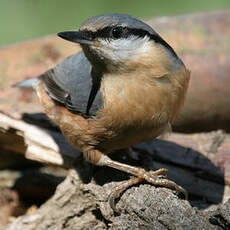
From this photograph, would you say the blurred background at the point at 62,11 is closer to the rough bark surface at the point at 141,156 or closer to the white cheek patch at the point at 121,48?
the rough bark surface at the point at 141,156

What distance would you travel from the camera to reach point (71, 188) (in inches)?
137

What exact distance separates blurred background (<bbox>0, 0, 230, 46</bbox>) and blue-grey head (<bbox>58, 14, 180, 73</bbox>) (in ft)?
15.3

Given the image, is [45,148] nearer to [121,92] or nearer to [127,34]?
[121,92]

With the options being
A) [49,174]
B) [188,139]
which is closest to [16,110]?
[49,174]

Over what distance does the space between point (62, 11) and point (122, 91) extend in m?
5.18

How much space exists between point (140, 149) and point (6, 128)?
1144 mm

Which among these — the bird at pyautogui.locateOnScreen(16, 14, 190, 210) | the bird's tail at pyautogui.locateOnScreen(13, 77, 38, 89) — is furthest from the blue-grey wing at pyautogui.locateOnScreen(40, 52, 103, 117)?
the bird's tail at pyautogui.locateOnScreen(13, 77, 38, 89)

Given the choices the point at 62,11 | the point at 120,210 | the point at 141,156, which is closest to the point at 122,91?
the point at 120,210

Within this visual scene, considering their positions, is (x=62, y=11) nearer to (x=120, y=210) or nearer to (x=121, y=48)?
(x=121, y=48)

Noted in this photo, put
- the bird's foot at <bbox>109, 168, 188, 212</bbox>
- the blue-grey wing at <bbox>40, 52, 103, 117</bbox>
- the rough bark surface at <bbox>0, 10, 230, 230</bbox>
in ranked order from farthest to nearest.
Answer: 1. the blue-grey wing at <bbox>40, 52, 103, 117</bbox>
2. the bird's foot at <bbox>109, 168, 188, 212</bbox>
3. the rough bark surface at <bbox>0, 10, 230, 230</bbox>

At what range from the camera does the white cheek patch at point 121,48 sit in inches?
108

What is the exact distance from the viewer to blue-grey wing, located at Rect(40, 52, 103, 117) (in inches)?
125

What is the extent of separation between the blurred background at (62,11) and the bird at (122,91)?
4.34 metres

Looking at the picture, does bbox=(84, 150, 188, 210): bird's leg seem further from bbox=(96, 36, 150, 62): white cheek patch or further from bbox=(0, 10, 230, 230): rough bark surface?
bbox=(96, 36, 150, 62): white cheek patch
